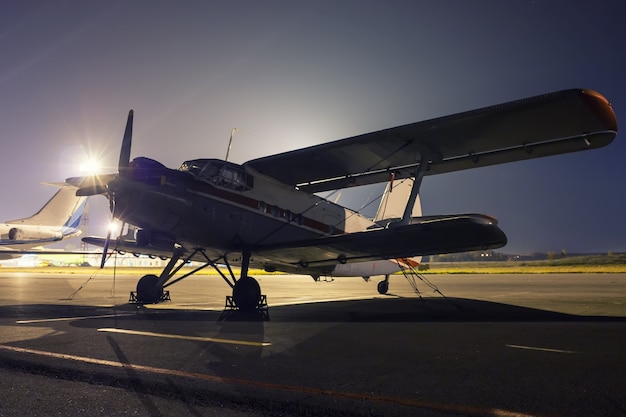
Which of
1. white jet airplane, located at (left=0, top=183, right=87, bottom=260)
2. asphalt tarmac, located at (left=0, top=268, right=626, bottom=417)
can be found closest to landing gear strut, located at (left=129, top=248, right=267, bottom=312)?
asphalt tarmac, located at (left=0, top=268, right=626, bottom=417)

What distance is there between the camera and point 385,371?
4.46 meters

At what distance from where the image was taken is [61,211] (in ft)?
177

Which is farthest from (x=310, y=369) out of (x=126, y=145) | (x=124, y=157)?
(x=126, y=145)

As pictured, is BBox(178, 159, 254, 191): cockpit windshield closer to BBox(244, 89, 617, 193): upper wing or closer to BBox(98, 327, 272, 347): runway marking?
BBox(244, 89, 617, 193): upper wing

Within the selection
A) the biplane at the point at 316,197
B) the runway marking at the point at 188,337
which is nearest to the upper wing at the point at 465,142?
the biplane at the point at 316,197

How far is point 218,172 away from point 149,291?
5163 millimetres

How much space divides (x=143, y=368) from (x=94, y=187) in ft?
35.8

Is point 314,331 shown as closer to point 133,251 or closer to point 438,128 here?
point 438,128

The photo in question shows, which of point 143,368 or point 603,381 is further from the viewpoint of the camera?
point 143,368

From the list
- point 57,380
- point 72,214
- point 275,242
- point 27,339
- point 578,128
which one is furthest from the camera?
point 72,214

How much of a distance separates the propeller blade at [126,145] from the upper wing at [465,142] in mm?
3218

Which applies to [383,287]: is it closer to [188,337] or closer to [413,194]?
[413,194]

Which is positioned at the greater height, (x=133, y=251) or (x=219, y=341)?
(x=133, y=251)

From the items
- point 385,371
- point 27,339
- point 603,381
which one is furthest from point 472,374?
point 27,339
